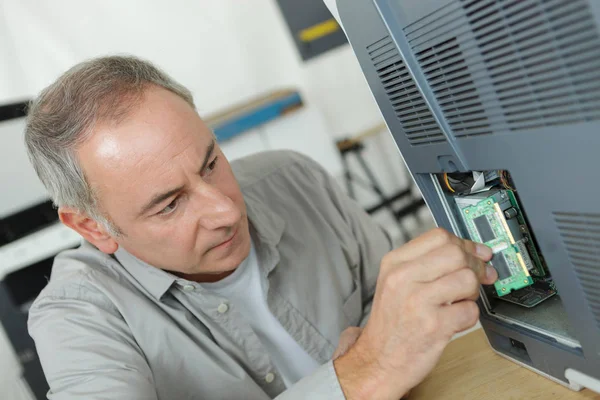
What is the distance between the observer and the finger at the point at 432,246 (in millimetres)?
655

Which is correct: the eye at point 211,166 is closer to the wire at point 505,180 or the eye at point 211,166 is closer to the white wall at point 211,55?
the wire at point 505,180

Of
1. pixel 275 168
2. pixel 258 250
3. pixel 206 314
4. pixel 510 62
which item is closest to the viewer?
pixel 510 62

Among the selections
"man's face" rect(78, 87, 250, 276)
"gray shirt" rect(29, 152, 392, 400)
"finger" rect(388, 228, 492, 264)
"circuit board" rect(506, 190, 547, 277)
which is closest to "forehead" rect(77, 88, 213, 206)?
"man's face" rect(78, 87, 250, 276)

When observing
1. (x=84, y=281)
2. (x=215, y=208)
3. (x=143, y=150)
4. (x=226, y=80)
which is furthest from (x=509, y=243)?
(x=226, y=80)

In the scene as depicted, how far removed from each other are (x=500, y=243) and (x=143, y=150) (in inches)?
24.1

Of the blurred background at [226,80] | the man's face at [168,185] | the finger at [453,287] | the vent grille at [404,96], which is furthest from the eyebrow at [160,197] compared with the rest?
the blurred background at [226,80]

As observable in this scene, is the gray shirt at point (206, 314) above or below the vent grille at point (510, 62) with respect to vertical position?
below

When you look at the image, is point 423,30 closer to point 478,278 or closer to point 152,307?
point 478,278

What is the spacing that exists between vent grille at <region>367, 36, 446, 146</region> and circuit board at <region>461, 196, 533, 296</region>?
11 centimetres

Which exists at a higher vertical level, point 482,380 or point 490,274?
point 490,274

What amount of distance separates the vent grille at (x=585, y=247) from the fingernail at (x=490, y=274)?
0.13 meters

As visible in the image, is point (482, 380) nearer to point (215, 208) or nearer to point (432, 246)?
point (432, 246)

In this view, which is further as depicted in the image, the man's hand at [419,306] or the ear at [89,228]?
the ear at [89,228]

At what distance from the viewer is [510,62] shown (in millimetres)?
532
